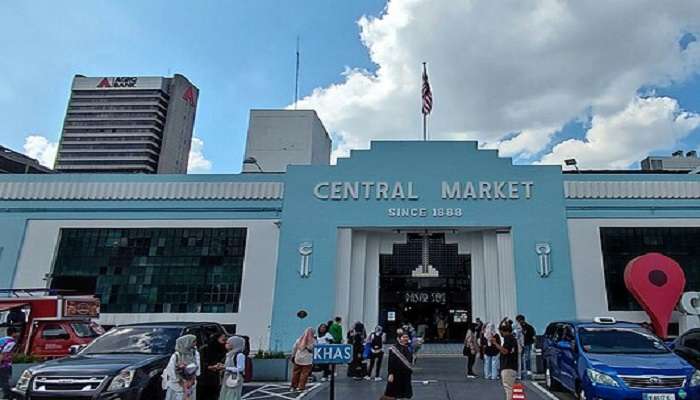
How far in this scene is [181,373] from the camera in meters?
6.76

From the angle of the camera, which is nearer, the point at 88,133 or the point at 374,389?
the point at 374,389

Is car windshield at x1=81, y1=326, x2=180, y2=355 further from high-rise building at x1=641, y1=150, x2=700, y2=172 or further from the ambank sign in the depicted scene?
high-rise building at x1=641, y1=150, x2=700, y2=172

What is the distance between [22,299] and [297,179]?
450 inches

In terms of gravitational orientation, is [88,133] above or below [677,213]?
above

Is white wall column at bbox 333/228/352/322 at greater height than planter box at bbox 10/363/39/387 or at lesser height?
greater

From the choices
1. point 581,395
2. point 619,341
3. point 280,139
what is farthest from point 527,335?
point 280,139

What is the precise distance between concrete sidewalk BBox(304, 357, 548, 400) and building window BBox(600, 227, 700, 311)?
1008 centimetres

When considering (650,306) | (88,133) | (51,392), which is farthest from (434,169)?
(88,133)

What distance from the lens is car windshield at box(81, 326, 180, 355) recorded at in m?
8.54

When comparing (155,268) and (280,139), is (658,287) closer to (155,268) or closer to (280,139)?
(155,268)

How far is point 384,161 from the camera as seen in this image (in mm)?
22406

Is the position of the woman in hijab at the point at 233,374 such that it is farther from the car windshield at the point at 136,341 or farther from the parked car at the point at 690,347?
the parked car at the point at 690,347

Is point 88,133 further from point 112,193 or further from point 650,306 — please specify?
point 650,306

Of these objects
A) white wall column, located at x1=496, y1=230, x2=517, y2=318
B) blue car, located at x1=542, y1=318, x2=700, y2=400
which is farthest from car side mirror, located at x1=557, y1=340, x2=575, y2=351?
white wall column, located at x1=496, y1=230, x2=517, y2=318
